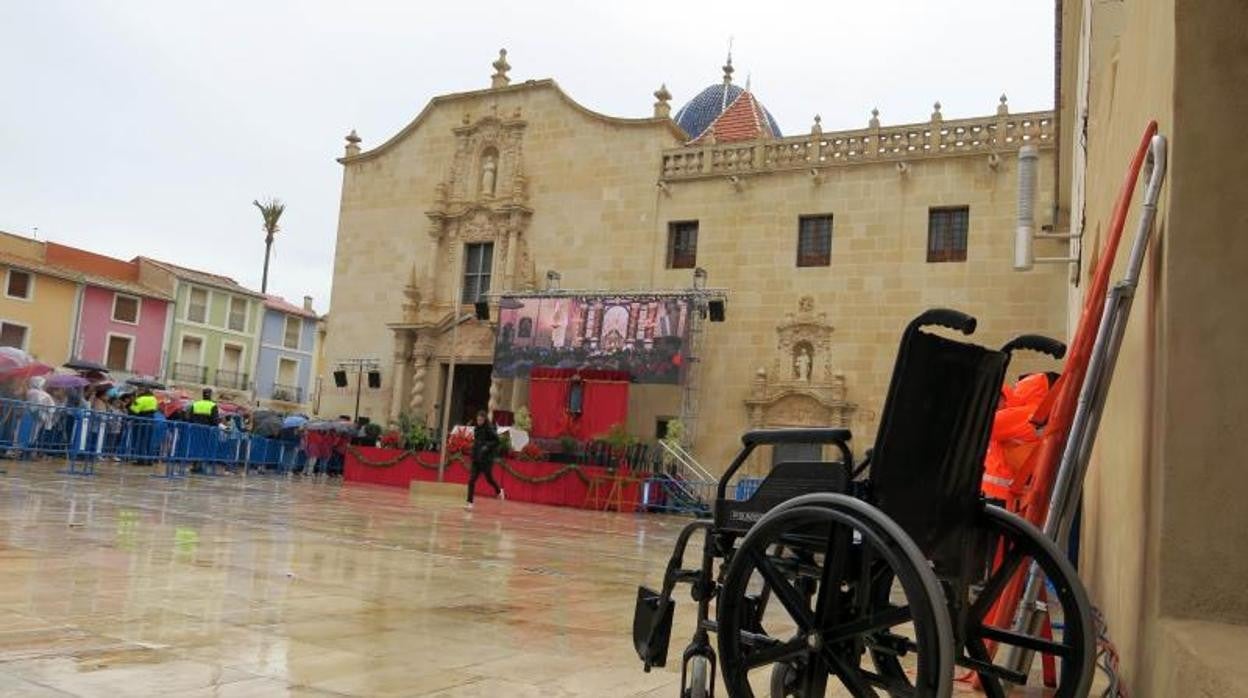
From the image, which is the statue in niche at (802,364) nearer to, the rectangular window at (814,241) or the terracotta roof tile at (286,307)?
the rectangular window at (814,241)

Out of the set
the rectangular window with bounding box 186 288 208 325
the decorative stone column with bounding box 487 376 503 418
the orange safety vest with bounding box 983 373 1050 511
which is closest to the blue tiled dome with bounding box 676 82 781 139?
the decorative stone column with bounding box 487 376 503 418

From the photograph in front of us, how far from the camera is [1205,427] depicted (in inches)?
98.3

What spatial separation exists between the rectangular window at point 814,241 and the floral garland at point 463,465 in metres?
6.61

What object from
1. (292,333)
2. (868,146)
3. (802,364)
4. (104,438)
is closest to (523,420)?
(802,364)

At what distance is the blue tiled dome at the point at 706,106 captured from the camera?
113ft

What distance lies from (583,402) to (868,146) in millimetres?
8122

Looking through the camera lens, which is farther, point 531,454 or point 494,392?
point 494,392

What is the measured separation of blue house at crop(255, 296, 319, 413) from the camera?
4856cm

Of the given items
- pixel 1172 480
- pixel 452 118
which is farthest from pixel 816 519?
pixel 452 118

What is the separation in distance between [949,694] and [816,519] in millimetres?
507

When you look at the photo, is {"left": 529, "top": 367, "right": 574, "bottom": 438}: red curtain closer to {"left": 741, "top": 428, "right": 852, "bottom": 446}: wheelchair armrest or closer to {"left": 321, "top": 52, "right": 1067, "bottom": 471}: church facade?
{"left": 321, "top": 52, "right": 1067, "bottom": 471}: church facade

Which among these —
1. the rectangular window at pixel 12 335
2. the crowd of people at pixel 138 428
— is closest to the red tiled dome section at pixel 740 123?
the crowd of people at pixel 138 428

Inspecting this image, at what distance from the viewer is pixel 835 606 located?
2.41 m

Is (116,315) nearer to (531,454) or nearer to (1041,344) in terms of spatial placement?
(531,454)
